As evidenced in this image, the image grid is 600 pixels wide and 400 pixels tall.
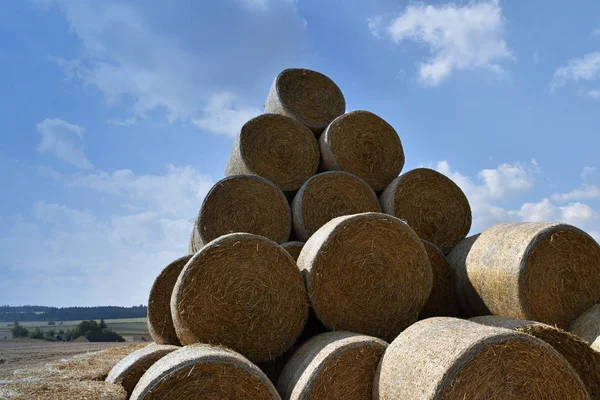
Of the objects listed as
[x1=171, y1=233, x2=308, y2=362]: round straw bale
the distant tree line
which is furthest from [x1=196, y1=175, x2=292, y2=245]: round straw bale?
the distant tree line

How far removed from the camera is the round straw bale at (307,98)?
634 cm

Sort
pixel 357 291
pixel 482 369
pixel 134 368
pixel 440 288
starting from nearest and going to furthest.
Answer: pixel 482 369 < pixel 134 368 < pixel 357 291 < pixel 440 288

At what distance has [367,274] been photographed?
A: 394cm

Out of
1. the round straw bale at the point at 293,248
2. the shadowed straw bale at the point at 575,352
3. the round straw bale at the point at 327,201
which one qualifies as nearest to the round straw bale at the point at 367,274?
the round straw bale at the point at 293,248

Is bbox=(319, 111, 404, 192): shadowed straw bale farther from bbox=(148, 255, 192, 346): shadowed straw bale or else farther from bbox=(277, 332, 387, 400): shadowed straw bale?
bbox=(277, 332, 387, 400): shadowed straw bale

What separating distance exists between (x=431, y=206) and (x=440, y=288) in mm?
942

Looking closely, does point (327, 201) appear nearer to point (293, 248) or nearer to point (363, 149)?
point (293, 248)

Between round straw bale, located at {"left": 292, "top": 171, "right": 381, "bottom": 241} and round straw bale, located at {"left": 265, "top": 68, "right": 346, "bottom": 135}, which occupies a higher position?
round straw bale, located at {"left": 265, "top": 68, "right": 346, "bottom": 135}

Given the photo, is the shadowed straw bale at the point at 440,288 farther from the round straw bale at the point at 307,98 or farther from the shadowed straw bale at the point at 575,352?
the round straw bale at the point at 307,98

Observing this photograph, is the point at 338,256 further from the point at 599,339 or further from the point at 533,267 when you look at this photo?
the point at 599,339

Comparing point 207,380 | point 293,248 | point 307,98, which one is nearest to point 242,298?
point 207,380

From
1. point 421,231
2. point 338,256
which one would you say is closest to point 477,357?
point 338,256

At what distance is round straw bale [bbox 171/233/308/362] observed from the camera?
3.55 m

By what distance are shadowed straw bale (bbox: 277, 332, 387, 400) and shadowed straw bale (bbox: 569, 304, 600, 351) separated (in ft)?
5.13
